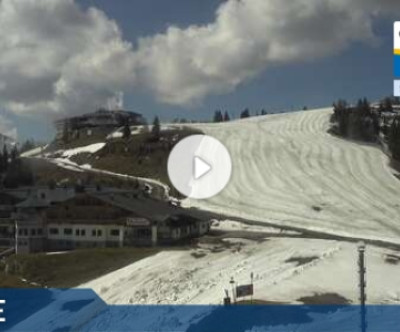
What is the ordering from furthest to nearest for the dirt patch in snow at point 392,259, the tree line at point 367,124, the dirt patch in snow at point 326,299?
the tree line at point 367,124, the dirt patch in snow at point 392,259, the dirt patch in snow at point 326,299

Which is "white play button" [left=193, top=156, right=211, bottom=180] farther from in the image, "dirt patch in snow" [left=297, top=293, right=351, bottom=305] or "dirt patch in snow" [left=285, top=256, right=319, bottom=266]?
"dirt patch in snow" [left=297, top=293, right=351, bottom=305]

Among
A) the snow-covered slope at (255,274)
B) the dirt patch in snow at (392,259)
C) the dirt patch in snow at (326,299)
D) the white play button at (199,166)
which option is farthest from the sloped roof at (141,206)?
the dirt patch in snow at (326,299)

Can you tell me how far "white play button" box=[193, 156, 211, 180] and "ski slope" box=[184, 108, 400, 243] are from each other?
20.5 feet

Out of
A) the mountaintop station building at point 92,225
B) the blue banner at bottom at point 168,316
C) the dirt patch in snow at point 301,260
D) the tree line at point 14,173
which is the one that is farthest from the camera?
the tree line at point 14,173

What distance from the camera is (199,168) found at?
446ft

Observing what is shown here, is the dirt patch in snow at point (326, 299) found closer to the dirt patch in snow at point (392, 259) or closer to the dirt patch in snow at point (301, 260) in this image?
the dirt patch in snow at point (301, 260)

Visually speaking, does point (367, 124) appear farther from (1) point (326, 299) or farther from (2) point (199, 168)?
(1) point (326, 299)

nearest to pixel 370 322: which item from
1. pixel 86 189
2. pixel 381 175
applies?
pixel 86 189

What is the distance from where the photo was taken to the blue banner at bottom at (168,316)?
3481 centimetres

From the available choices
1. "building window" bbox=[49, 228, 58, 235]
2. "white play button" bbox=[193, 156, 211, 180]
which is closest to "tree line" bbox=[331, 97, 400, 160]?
"white play button" bbox=[193, 156, 211, 180]

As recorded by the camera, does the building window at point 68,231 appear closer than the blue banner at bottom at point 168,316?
No

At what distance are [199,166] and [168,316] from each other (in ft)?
327

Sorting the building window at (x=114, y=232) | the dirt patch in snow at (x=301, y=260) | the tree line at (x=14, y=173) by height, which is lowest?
the dirt patch in snow at (x=301, y=260)

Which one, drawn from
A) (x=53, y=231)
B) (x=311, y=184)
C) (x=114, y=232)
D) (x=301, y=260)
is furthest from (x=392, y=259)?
(x=311, y=184)
